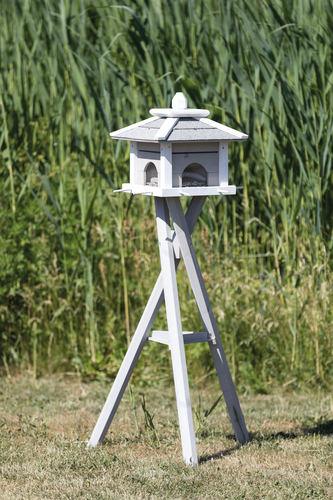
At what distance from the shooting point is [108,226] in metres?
4.58

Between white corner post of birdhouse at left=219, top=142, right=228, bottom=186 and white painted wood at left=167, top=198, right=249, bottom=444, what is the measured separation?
0.74 ft

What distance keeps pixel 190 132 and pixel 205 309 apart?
Answer: 0.84 m

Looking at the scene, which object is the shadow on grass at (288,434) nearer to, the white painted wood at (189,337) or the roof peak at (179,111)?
the white painted wood at (189,337)

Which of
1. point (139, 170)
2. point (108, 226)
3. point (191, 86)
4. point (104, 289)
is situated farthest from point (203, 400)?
point (191, 86)

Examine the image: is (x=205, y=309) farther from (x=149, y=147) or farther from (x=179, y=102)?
(x=179, y=102)


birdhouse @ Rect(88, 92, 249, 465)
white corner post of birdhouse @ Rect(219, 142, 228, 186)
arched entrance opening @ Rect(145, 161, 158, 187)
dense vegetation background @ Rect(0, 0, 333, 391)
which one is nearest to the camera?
birdhouse @ Rect(88, 92, 249, 465)

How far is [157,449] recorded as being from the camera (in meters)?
3.26

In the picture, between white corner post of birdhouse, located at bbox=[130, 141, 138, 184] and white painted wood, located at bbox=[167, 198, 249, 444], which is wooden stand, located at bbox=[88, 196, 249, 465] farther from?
white corner post of birdhouse, located at bbox=[130, 141, 138, 184]

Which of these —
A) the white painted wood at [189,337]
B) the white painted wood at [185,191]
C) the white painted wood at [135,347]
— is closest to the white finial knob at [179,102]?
the white painted wood at [185,191]

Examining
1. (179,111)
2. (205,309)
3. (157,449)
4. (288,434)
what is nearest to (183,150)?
(179,111)

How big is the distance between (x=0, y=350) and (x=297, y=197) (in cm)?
230

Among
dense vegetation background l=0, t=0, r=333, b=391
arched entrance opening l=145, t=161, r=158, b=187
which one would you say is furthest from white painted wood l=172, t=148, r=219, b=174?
dense vegetation background l=0, t=0, r=333, b=391

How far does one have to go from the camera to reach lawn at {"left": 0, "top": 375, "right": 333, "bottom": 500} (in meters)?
2.78

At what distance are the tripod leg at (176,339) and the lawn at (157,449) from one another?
0.44ft
